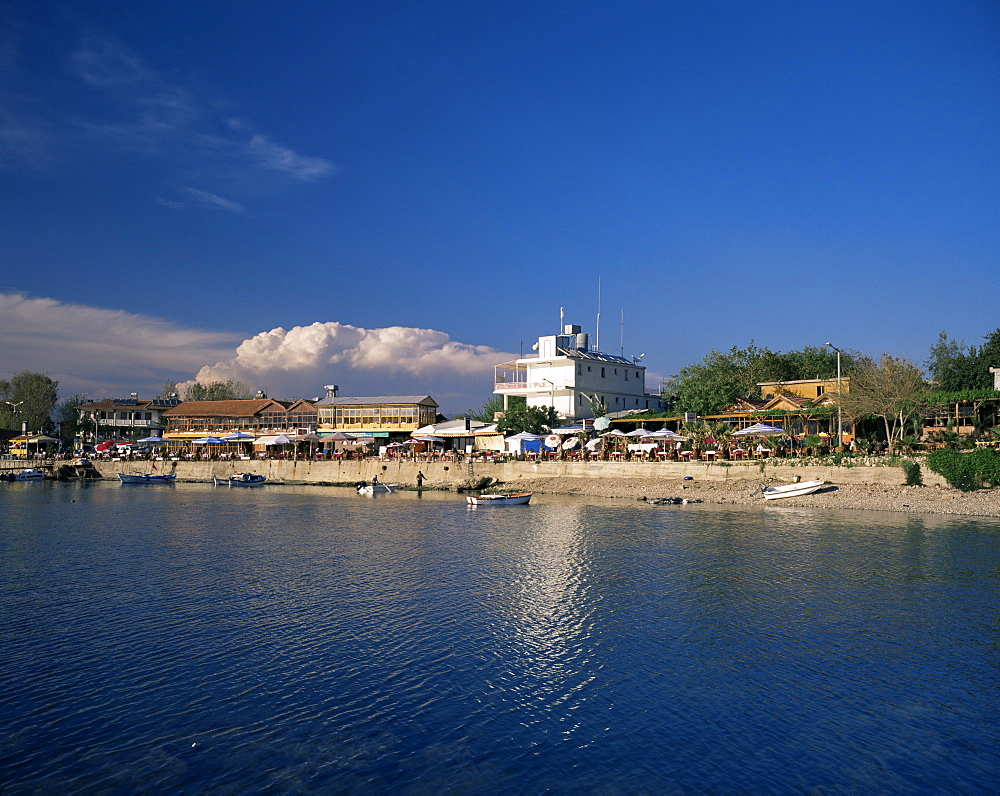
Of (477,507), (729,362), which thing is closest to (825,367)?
(729,362)

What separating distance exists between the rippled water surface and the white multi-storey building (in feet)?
166

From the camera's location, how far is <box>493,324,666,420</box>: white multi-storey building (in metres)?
83.5

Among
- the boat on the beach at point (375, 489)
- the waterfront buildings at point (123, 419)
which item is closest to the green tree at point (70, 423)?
the waterfront buildings at point (123, 419)

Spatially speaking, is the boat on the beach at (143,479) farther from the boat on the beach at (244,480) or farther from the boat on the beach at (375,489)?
the boat on the beach at (375,489)

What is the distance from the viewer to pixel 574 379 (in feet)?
272

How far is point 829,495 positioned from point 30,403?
130 meters

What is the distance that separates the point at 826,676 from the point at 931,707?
83.4 inches

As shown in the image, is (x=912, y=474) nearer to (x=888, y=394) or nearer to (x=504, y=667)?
(x=888, y=394)

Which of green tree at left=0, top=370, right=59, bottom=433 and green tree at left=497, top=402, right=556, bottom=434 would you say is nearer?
green tree at left=497, top=402, right=556, bottom=434

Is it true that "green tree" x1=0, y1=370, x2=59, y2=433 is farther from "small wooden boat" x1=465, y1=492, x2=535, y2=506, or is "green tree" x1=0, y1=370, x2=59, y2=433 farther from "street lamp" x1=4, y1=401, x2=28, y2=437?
"small wooden boat" x1=465, y1=492, x2=535, y2=506

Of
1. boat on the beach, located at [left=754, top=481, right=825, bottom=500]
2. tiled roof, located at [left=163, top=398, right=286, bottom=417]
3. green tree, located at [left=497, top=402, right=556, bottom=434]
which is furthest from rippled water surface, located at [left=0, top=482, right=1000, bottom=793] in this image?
tiled roof, located at [left=163, top=398, right=286, bottom=417]

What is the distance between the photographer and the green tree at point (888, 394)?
54156 mm

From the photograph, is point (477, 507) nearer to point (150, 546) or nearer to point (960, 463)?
point (150, 546)

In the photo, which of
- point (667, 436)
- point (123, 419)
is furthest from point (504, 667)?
point (123, 419)
